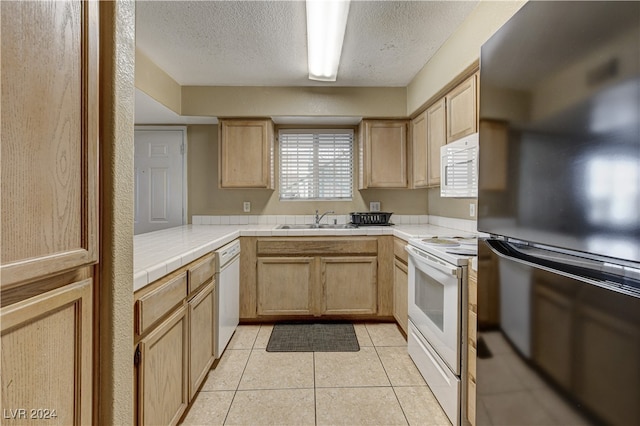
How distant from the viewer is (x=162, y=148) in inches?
130

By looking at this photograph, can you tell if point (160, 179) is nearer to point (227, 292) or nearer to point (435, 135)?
point (227, 292)

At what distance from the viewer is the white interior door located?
3.29 meters

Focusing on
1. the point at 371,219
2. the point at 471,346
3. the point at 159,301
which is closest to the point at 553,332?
the point at 471,346

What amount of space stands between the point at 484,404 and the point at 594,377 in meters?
0.51

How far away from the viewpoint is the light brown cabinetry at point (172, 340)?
1118mm

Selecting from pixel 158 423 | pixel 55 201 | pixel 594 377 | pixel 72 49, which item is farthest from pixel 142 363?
pixel 594 377

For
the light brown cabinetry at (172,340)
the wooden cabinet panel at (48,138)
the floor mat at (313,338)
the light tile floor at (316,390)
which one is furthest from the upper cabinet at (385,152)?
the wooden cabinet panel at (48,138)

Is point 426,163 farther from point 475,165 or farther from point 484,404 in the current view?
point 484,404

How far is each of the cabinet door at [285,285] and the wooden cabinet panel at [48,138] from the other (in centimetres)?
211

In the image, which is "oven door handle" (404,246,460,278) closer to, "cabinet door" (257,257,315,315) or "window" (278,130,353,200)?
"cabinet door" (257,257,315,315)

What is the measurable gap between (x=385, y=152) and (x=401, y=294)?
1.46 m

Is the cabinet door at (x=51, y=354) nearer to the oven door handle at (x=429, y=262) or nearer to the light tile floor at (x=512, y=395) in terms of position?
the light tile floor at (x=512, y=395)

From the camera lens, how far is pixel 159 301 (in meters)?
1.23

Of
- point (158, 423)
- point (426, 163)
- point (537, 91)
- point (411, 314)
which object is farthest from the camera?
A: point (426, 163)
